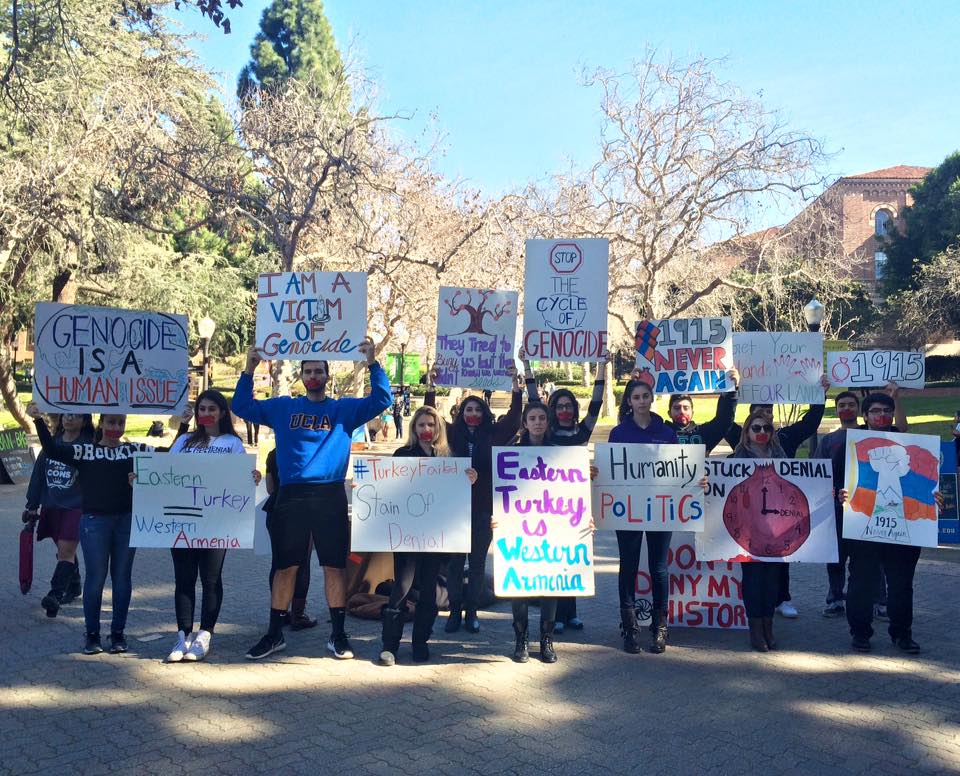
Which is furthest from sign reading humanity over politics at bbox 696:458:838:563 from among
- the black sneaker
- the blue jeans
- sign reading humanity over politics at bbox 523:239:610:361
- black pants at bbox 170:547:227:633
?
the blue jeans

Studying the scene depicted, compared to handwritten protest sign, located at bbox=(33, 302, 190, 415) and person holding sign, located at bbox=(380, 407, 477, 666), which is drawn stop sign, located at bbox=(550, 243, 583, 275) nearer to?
person holding sign, located at bbox=(380, 407, 477, 666)

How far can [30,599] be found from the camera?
8242 millimetres

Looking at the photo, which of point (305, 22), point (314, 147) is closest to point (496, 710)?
point (314, 147)

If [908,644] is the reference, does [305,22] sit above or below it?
above

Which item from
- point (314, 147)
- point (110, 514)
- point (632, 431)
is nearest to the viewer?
point (110, 514)

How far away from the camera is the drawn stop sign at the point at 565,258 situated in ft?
26.7

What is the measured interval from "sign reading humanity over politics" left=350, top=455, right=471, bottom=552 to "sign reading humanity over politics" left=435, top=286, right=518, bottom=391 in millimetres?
2383

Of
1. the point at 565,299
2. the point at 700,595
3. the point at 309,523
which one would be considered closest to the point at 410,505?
the point at 309,523

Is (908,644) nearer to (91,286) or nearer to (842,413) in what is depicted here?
(842,413)

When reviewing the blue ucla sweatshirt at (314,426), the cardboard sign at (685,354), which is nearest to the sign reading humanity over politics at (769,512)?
the cardboard sign at (685,354)

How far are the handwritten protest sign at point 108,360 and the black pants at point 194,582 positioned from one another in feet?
3.94

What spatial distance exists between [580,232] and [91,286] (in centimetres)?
1331

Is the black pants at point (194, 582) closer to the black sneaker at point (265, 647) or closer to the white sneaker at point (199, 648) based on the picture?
the white sneaker at point (199, 648)

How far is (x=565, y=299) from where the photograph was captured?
810 cm
